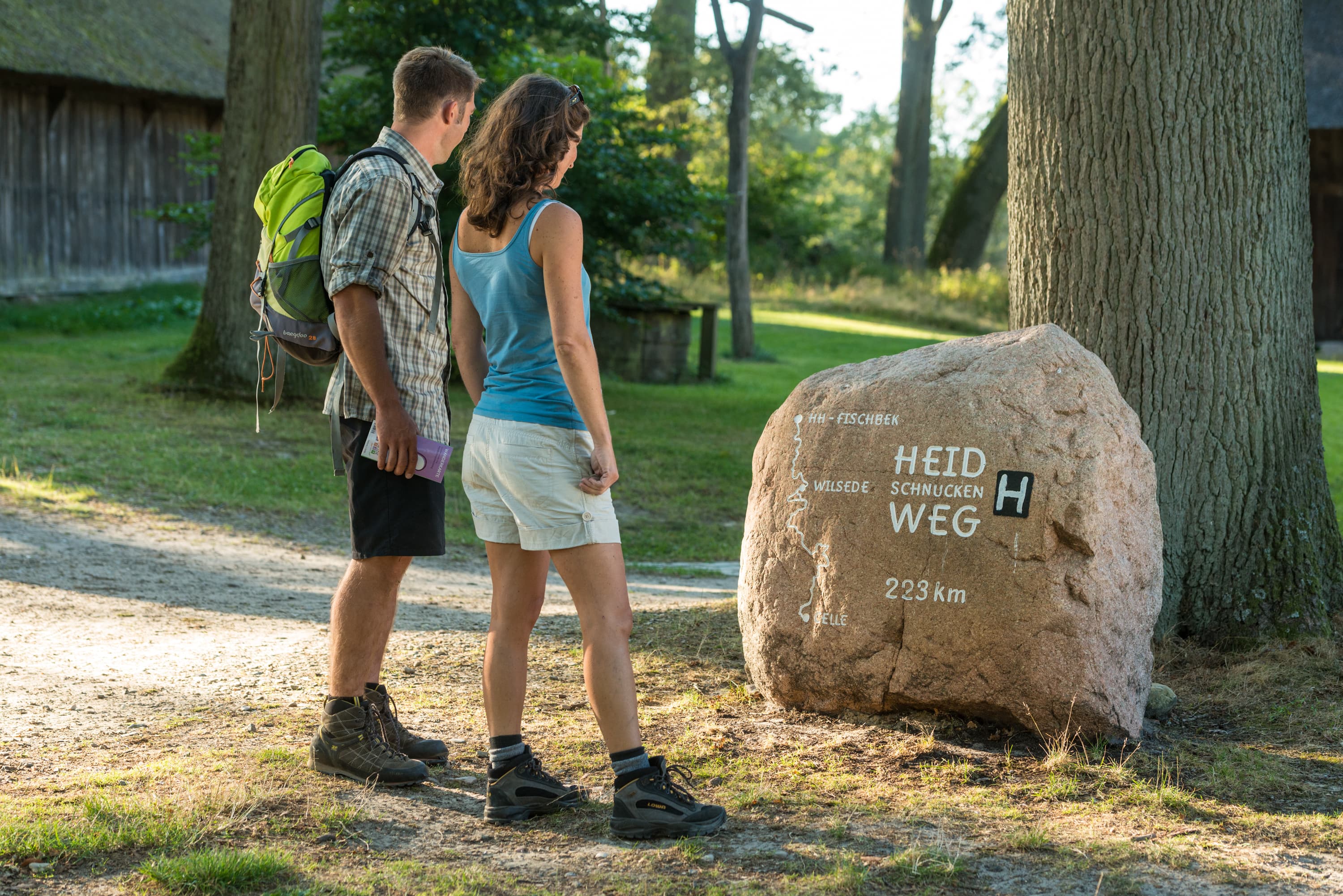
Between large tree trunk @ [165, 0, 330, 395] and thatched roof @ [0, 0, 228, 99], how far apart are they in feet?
27.2

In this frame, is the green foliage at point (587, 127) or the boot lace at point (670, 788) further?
the green foliage at point (587, 127)

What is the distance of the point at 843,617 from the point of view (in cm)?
406

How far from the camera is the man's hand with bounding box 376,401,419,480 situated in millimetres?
3402

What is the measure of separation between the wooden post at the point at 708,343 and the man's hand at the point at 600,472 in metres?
13.2

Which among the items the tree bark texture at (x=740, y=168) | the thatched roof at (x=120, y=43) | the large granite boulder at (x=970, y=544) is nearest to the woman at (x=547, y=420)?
the large granite boulder at (x=970, y=544)

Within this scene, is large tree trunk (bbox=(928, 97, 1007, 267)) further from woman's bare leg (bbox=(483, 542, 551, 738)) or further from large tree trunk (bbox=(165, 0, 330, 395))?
woman's bare leg (bbox=(483, 542, 551, 738))

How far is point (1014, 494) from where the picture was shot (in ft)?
12.6

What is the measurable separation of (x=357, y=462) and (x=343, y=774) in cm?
93

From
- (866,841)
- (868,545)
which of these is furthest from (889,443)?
(866,841)

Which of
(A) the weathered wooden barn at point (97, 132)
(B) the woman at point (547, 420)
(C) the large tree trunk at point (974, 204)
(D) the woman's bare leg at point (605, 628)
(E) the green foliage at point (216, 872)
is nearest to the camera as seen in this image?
(E) the green foliage at point (216, 872)

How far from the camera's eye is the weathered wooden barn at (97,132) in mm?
19000

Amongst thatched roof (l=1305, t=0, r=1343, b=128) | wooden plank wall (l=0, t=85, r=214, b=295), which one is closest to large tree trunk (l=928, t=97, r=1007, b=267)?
thatched roof (l=1305, t=0, r=1343, b=128)

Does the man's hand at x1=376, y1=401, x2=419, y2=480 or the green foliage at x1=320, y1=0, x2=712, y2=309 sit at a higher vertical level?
the green foliage at x1=320, y1=0, x2=712, y2=309

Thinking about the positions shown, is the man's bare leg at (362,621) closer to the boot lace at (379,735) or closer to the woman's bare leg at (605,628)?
the boot lace at (379,735)
